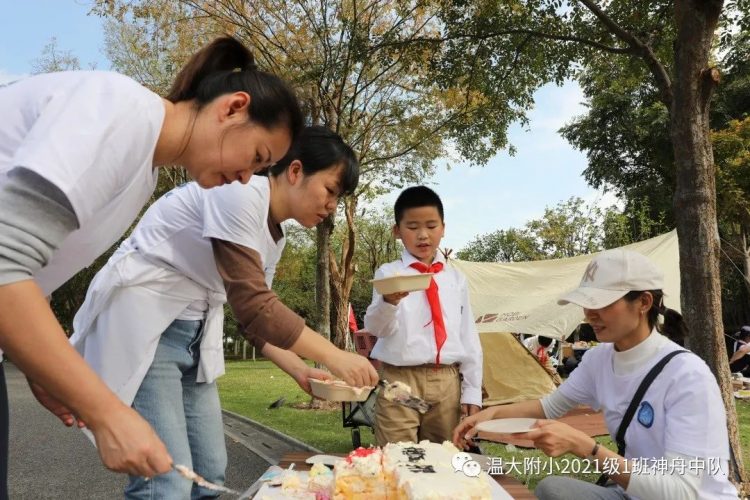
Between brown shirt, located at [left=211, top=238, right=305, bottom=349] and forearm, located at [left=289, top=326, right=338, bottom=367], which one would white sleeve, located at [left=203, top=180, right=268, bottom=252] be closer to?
brown shirt, located at [left=211, top=238, right=305, bottom=349]

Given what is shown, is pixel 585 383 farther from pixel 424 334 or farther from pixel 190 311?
pixel 190 311

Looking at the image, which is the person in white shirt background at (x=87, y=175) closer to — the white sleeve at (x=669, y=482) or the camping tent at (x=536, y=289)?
the white sleeve at (x=669, y=482)

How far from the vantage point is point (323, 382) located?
2.34m

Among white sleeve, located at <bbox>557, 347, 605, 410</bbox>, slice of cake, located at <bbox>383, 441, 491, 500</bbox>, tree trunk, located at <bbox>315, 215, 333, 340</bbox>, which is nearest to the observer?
slice of cake, located at <bbox>383, 441, 491, 500</bbox>

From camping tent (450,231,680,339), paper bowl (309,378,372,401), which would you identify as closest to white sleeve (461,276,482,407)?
paper bowl (309,378,372,401)

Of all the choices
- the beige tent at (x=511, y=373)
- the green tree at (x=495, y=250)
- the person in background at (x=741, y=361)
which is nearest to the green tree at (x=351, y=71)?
the beige tent at (x=511, y=373)

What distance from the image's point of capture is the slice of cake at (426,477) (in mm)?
1773

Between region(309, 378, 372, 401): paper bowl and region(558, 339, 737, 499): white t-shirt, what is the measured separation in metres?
1.07

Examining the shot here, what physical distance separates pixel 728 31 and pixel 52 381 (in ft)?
21.6

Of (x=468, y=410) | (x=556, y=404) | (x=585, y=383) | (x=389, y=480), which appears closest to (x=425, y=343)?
(x=468, y=410)

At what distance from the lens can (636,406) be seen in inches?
94.4

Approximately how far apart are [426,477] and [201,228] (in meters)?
1.11

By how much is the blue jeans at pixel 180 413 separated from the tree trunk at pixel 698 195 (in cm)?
379

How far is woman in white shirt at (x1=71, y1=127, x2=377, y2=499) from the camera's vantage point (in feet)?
6.52
